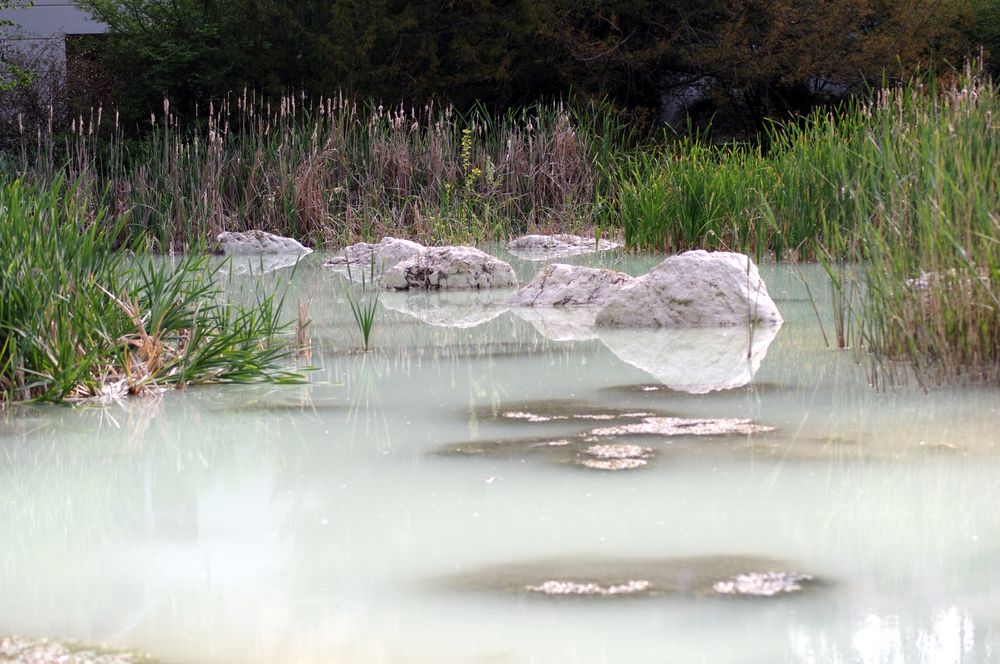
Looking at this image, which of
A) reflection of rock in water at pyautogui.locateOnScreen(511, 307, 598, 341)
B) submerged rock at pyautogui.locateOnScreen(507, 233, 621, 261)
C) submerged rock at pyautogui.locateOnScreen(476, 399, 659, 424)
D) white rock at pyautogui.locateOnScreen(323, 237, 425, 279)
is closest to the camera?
submerged rock at pyautogui.locateOnScreen(476, 399, 659, 424)

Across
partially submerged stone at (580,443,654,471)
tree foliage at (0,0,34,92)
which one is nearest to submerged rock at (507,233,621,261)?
partially submerged stone at (580,443,654,471)

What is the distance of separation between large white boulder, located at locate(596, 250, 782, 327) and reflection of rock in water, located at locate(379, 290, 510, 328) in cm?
77

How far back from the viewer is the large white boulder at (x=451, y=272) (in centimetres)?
774

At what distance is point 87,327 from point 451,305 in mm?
2984

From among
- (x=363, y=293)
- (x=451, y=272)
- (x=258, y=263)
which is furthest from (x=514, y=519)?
(x=258, y=263)

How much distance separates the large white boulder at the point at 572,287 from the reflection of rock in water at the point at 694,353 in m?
0.97

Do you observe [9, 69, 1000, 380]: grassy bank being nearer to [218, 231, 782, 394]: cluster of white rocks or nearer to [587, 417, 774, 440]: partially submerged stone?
[218, 231, 782, 394]: cluster of white rocks

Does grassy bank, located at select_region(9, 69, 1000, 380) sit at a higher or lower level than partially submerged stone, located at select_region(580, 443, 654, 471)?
higher

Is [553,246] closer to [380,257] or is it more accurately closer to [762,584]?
[380,257]

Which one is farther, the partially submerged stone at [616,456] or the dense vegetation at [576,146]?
the dense vegetation at [576,146]

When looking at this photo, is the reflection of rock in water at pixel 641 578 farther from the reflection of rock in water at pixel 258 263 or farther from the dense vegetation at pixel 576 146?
the reflection of rock in water at pixel 258 263

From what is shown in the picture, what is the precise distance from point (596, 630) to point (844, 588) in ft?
1.46

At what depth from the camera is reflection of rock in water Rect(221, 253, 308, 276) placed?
9198 millimetres

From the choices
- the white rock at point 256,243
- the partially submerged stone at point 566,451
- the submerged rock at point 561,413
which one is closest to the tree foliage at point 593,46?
the white rock at point 256,243
